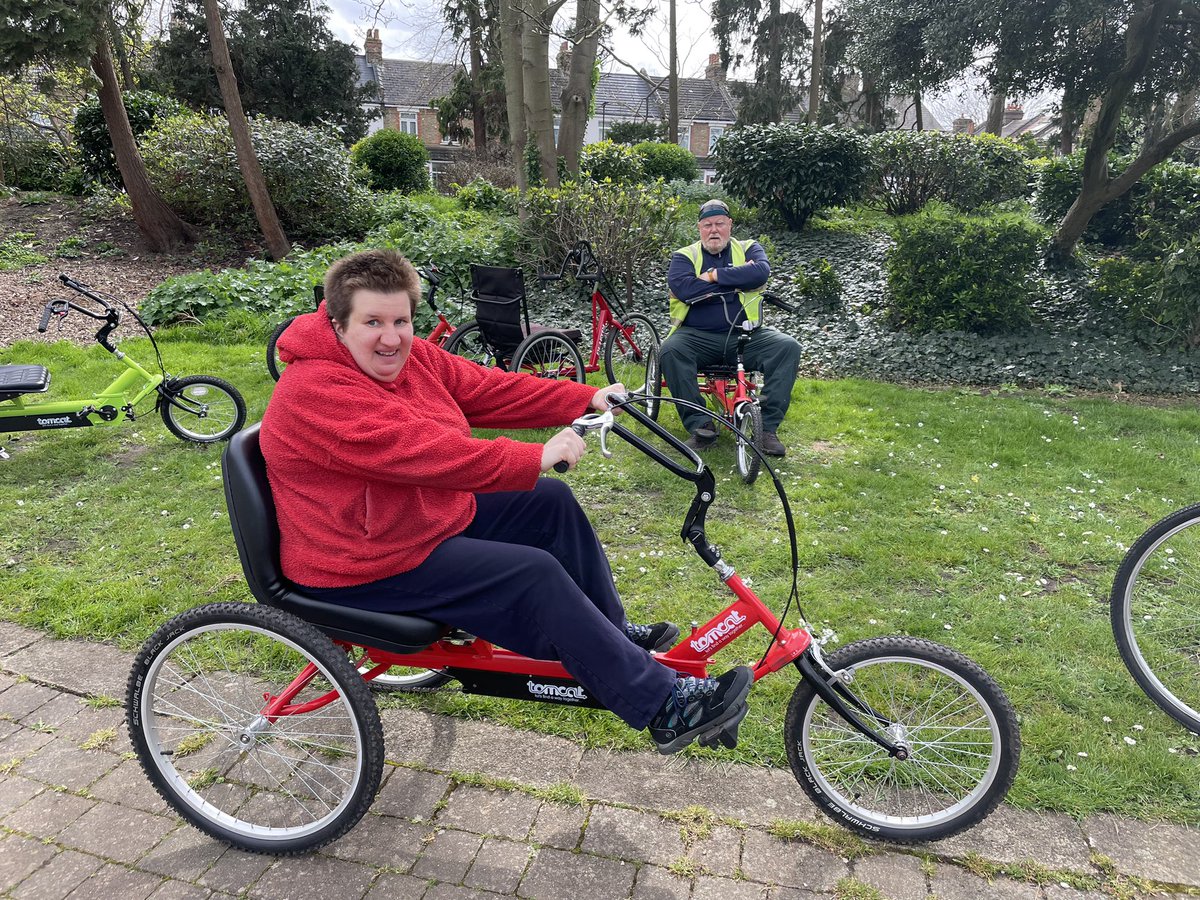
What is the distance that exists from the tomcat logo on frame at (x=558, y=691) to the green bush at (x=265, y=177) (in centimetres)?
1038

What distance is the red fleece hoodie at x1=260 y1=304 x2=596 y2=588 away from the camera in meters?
1.90

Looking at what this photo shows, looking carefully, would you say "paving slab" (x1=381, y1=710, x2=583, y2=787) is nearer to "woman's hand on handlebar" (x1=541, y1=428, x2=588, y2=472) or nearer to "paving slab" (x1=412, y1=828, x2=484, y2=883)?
"paving slab" (x1=412, y1=828, x2=484, y2=883)

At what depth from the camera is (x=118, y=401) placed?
4.82 m

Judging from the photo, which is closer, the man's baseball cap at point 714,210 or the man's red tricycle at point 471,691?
the man's red tricycle at point 471,691

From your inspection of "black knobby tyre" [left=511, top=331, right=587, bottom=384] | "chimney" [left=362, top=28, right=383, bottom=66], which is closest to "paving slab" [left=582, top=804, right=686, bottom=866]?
"black knobby tyre" [left=511, top=331, right=587, bottom=384]

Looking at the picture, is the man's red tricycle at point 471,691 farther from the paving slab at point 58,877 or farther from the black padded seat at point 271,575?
the paving slab at point 58,877

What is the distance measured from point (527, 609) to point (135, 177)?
440 inches

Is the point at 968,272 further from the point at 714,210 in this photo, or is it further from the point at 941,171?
the point at 941,171

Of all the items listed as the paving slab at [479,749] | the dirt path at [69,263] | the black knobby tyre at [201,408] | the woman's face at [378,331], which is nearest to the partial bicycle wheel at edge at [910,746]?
the paving slab at [479,749]

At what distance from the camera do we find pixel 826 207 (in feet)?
34.6

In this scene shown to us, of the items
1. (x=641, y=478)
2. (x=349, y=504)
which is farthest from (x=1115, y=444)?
(x=349, y=504)

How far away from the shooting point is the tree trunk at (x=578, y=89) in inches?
411

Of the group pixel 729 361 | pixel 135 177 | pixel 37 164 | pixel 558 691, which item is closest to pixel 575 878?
pixel 558 691

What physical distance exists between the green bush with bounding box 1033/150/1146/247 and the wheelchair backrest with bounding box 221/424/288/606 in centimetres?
964
